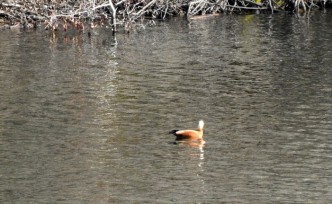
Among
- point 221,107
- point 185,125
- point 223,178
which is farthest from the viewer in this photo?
point 221,107

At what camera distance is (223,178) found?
1712 cm

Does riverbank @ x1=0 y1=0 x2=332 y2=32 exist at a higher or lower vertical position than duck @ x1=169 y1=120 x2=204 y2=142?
higher

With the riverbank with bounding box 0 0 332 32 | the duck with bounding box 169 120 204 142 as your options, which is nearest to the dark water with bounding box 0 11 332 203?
the duck with bounding box 169 120 204 142

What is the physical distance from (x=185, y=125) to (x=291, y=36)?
15.8 metres

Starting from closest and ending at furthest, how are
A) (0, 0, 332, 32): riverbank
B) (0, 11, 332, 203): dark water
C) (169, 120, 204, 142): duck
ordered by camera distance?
(0, 11, 332, 203): dark water → (169, 120, 204, 142): duck → (0, 0, 332, 32): riverbank

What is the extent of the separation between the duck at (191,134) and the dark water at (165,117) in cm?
26

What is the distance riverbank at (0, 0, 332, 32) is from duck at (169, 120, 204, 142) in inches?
694

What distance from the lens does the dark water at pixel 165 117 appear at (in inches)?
658

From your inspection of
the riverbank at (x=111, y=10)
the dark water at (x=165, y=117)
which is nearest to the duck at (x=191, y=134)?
the dark water at (x=165, y=117)

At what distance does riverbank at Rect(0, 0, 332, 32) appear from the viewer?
38562mm

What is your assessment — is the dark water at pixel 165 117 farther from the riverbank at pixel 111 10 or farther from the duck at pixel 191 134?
the riverbank at pixel 111 10

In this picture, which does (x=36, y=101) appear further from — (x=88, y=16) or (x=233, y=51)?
(x=88, y=16)

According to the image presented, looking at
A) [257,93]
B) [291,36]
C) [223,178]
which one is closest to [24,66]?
[257,93]

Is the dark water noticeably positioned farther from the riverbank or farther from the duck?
the riverbank
